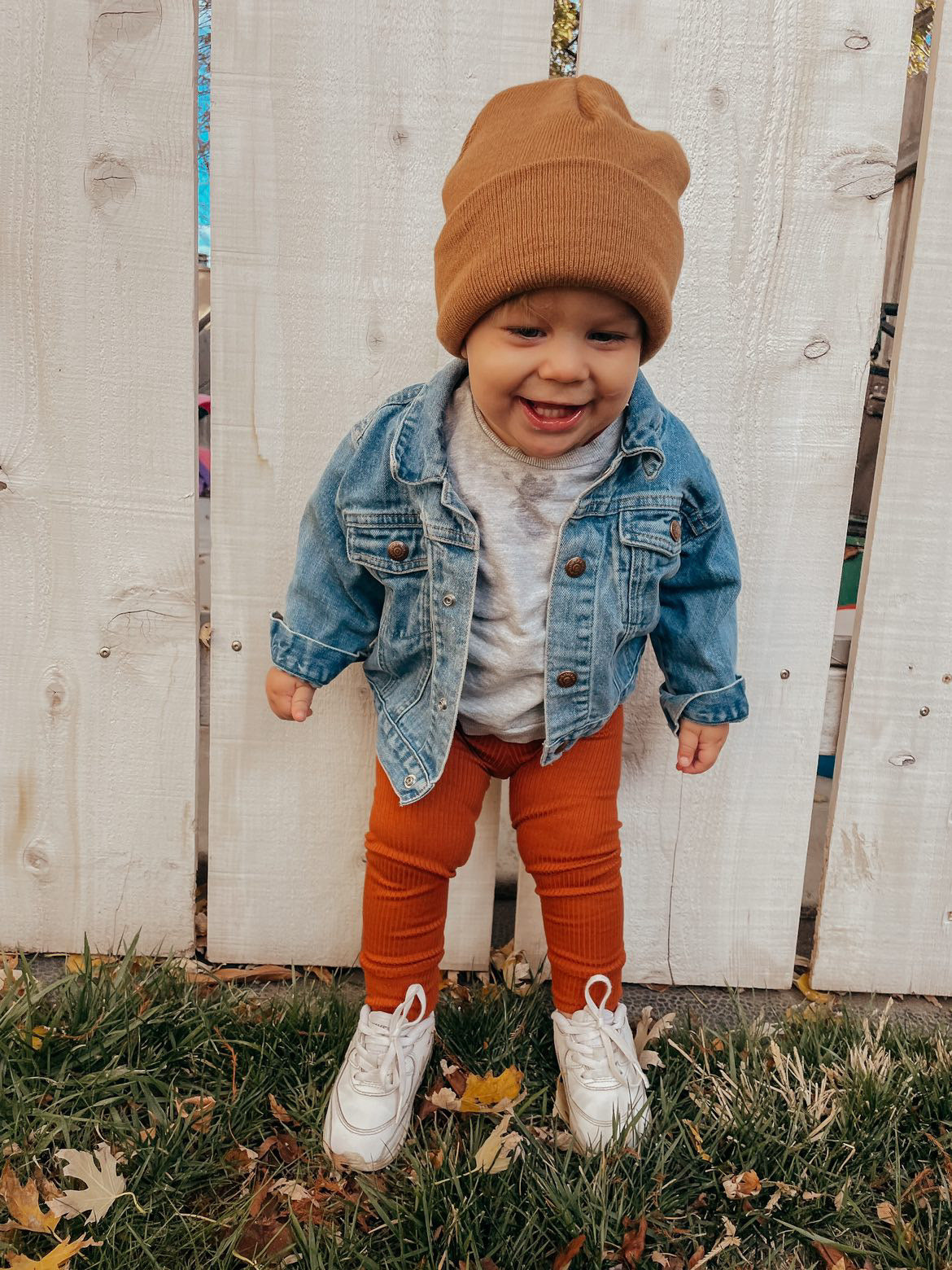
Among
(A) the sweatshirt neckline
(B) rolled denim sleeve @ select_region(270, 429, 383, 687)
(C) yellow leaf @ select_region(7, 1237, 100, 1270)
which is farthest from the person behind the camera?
(B) rolled denim sleeve @ select_region(270, 429, 383, 687)

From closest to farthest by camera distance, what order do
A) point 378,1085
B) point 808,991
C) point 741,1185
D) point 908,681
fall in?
1. point 741,1185
2. point 378,1085
3. point 908,681
4. point 808,991

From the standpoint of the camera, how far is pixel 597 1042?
176 centimetres

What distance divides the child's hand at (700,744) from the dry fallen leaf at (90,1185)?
112 cm

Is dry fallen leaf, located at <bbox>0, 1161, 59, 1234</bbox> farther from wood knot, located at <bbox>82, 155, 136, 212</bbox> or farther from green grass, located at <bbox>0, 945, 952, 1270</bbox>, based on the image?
wood knot, located at <bbox>82, 155, 136, 212</bbox>

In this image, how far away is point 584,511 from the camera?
5.32 ft

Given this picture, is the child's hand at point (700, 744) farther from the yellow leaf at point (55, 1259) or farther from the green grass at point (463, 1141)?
the yellow leaf at point (55, 1259)

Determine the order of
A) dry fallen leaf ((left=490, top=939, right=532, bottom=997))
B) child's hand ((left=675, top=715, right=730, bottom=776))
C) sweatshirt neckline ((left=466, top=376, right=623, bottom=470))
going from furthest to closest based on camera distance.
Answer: dry fallen leaf ((left=490, top=939, right=532, bottom=997)), child's hand ((left=675, top=715, right=730, bottom=776)), sweatshirt neckline ((left=466, top=376, right=623, bottom=470))

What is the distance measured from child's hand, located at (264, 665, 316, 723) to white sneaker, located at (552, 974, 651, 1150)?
2.30 ft

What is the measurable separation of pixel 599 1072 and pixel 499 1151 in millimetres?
235

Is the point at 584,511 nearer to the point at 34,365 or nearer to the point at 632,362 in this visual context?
the point at 632,362

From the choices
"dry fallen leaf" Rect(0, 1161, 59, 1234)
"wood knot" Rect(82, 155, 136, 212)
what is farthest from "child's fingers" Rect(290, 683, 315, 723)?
"wood knot" Rect(82, 155, 136, 212)

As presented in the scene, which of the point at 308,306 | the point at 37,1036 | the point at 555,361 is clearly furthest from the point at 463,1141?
the point at 308,306

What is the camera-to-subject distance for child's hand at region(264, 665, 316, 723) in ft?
5.89

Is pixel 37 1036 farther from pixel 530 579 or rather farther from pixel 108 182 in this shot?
pixel 108 182
